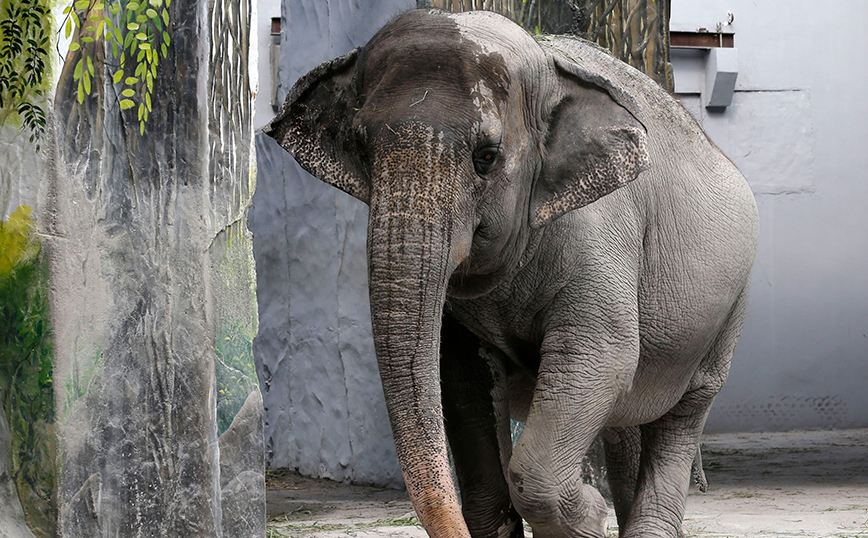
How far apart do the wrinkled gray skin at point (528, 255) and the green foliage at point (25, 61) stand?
90 cm

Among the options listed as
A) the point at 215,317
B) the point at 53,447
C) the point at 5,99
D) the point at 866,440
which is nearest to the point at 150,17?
the point at 5,99

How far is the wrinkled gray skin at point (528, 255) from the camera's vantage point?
222 cm

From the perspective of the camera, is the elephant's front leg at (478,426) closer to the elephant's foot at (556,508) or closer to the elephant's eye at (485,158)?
the elephant's foot at (556,508)

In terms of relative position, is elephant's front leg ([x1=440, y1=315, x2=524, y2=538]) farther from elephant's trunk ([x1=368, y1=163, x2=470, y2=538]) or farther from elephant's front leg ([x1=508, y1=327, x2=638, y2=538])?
elephant's trunk ([x1=368, y1=163, x2=470, y2=538])

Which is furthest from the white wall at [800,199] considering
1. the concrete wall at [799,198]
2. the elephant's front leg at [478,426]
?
the elephant's front leg at [478,426]

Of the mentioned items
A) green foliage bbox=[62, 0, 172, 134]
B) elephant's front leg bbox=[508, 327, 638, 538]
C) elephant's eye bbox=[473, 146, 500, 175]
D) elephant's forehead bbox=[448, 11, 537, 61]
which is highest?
green foliage bbox=[62, 0, 172, 134]

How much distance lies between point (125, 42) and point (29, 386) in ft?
3.65

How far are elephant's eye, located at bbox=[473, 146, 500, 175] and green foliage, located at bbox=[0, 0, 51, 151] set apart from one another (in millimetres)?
1585

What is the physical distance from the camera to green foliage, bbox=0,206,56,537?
324cm

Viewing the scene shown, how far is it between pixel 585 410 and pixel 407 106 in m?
0.91

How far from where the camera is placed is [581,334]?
8.95ft

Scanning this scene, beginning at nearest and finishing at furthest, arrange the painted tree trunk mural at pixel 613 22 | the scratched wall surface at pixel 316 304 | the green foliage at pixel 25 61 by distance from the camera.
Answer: the green foliage at pixel 25 61 → the painted tree trunk mural at pixel 613 22 → the scratched wall surface at pixel 316 304

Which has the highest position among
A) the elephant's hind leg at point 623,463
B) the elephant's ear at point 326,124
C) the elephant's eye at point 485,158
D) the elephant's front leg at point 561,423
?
the elephant's ear at point 326,124

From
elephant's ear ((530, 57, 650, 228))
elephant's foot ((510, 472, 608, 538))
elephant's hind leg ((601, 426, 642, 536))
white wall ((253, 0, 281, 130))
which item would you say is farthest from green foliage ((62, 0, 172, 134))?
white wall ((253, 0, 281, 130))
